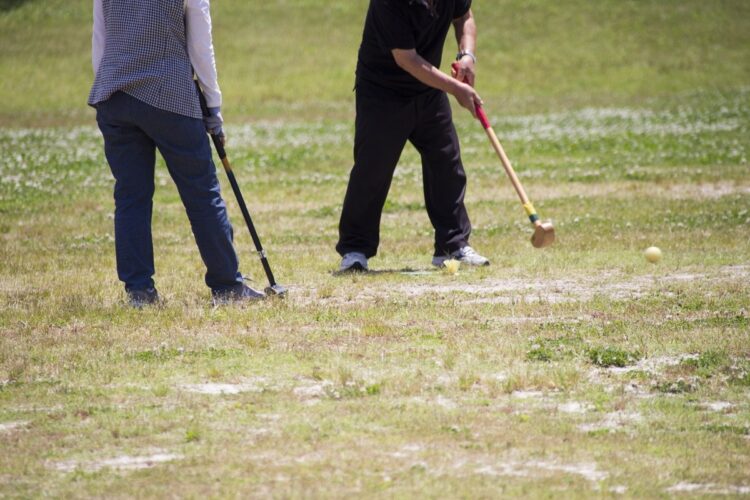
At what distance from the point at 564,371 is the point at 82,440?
84.8 inches

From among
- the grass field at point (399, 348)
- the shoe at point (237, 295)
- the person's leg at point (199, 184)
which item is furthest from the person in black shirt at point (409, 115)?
the person's leg at point (199, 184)

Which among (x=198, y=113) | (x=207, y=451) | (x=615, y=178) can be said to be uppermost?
(x=198, y=113)

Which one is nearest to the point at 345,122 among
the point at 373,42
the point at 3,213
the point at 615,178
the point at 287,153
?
the point at 287,153

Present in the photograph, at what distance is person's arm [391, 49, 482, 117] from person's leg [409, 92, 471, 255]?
637mm

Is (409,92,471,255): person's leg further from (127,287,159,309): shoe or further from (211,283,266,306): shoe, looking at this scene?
(127,287,159,309): shoe

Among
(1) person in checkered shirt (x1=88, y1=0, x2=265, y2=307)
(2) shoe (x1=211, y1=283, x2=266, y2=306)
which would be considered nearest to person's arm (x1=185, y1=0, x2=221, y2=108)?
(1) person in checkered shirt (x1=88, y1=0, x2=265, y2=307)

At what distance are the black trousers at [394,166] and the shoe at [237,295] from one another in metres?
1.56

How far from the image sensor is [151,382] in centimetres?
549

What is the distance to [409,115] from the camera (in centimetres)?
863

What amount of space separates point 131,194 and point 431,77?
84.1 inches

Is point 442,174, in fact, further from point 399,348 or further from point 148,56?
point 399,348

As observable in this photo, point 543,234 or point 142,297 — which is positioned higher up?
point 543,234

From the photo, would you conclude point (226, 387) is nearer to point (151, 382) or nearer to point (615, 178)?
point (151, 382)

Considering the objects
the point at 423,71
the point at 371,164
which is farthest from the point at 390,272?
the point at 423,71
